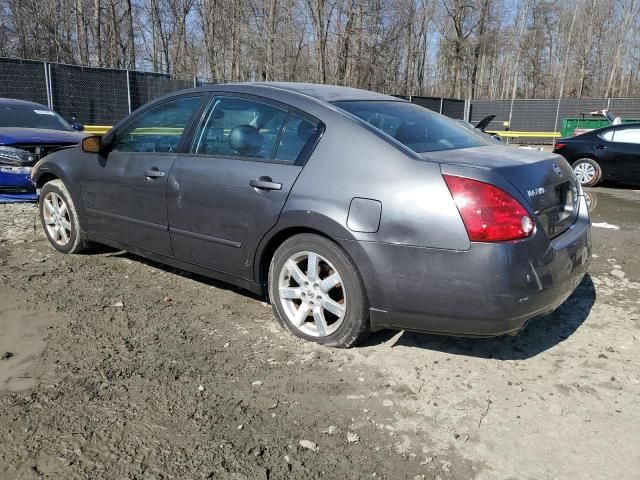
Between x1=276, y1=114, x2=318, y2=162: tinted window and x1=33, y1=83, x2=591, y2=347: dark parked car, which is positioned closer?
x1=33, y1=83, x2=591, y2=347: dark parked car

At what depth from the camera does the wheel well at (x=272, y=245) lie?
10.6 ft

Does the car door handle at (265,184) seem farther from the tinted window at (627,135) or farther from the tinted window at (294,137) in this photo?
the tinted window at (627,135)

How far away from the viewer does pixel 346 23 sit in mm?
30250

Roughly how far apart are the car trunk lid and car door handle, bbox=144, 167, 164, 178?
2.00 m

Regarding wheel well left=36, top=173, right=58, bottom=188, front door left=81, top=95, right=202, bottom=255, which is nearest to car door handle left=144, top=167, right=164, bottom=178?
front door left=81, top=95, right=202, bottom=255

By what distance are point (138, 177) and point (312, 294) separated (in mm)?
1773

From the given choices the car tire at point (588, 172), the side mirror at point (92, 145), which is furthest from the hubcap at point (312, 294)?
the car tire at point (588, 172)

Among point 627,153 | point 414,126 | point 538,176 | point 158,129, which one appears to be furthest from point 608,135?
point 158,129

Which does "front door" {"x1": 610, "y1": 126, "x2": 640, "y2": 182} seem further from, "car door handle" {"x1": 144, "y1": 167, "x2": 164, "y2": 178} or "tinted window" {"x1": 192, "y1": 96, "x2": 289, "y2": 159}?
"car door handle" {"x1": 144, "y1": 167, "x2": 164, "y2": 178}

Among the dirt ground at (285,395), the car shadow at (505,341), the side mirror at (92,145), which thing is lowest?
the dirt ground at (285,395)

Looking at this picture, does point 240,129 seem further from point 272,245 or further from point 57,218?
point 57,218

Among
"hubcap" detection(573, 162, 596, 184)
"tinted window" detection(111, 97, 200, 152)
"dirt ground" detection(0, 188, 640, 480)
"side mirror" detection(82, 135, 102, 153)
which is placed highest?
"tinted window" detection(111, 97, 200, 152)

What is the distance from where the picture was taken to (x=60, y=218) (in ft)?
16.5

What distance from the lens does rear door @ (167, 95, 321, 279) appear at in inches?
131
